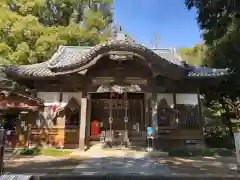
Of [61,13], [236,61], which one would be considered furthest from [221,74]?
[61,13]

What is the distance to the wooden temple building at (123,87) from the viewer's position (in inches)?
449

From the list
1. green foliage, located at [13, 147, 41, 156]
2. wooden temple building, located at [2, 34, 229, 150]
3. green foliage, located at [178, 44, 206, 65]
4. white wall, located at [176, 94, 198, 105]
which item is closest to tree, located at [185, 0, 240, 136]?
wooden temple building, located at [2, 34, 229, 150]

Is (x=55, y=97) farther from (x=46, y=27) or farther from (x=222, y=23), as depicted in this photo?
(x=46, y=27)

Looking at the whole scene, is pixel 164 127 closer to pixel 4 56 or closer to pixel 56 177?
pixel 56 177

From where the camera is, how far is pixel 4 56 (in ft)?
58.1

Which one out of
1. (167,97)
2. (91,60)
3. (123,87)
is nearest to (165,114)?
(167,97)

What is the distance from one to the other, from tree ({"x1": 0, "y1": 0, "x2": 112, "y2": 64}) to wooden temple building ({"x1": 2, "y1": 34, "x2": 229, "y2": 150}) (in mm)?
Result: 5311

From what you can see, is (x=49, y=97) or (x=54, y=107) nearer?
(x=54, y=107)

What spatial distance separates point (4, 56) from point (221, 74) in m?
16.0

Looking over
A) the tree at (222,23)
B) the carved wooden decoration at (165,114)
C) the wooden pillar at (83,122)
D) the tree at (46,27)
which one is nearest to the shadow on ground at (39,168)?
the wooden pillar at (83,122)

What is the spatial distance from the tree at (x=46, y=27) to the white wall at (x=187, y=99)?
38.5 ft

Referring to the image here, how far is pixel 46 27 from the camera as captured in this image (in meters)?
20.4

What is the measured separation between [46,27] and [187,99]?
14465 millimetres

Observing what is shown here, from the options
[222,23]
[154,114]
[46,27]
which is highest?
[46,27]
